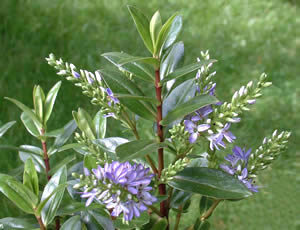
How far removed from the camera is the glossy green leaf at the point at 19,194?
93 cm

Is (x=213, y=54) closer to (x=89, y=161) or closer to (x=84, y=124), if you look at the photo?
(x=84, y=124)

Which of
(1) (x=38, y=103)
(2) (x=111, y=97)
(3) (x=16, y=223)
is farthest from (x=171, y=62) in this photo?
(3) (x=16, y=223)

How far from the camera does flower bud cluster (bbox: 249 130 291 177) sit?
0.93 m

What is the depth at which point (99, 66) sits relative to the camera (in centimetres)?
293

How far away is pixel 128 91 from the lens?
3.01 feet

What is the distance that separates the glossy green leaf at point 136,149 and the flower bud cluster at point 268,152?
0.23 metres

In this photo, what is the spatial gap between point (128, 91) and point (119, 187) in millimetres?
226

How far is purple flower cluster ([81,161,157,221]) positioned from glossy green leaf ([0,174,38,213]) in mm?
201

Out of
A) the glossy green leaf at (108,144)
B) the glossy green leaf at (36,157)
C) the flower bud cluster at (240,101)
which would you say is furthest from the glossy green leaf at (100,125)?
the flower bud cluster at (240,101)

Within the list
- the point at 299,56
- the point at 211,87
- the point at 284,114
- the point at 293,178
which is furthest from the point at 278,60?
the point at 211,87

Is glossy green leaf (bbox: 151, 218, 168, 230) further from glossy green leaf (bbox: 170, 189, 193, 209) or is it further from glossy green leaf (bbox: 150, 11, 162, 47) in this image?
glossy green leaf (bbox: 150, 11, 162, 47)

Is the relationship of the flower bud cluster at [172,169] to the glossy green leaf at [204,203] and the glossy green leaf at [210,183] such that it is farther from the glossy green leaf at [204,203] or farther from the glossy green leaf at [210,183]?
the glossy green leaf at [204,203]

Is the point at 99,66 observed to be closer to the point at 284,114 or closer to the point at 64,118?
the point at 64,118

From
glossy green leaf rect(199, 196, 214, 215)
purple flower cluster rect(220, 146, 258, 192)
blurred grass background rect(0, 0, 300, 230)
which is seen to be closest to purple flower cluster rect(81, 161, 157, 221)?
purple flower cluster rect(220, 146, 258, 192)
